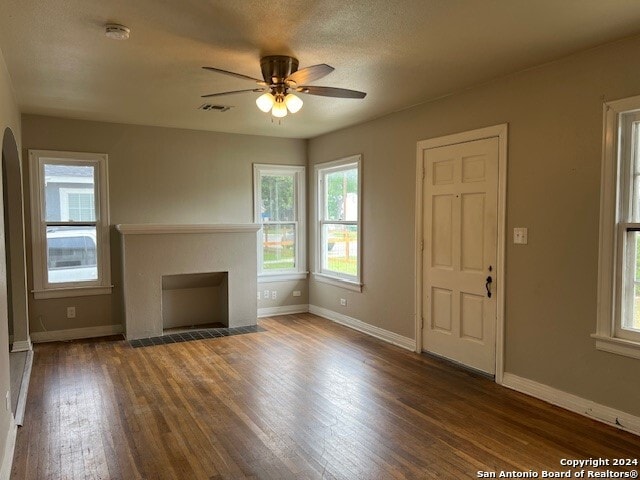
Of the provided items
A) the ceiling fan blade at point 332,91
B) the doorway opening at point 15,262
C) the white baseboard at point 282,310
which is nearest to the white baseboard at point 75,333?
the doorway opening at point 15,262

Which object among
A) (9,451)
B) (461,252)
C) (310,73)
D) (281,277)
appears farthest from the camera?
(281,277)

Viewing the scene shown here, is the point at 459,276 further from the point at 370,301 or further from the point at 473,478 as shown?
the point at 473,478

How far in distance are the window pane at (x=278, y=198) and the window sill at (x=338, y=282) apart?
3.06 feet

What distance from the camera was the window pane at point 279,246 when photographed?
6.52m

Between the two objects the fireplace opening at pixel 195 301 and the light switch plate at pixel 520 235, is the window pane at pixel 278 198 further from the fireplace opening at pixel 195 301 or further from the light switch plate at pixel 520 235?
the light switch plate at pixel 520 235

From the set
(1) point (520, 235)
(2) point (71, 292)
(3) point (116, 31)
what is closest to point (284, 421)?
(1) point (520, 235)

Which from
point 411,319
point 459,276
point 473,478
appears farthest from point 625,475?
point 411,319

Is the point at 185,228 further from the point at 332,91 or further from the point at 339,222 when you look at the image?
the point at 332,91

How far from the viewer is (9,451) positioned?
2635 millimetres

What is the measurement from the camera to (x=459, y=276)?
4215 mm

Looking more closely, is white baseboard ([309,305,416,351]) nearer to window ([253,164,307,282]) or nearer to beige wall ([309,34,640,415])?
window ([253,164,307,282])

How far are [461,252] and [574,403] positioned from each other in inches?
59.0

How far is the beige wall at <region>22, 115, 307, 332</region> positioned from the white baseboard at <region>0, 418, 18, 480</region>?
2604mm

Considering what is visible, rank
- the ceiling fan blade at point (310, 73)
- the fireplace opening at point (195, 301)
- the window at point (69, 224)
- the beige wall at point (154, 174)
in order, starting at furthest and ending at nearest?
the fireplace opening at point (195, 301) < the beige wall at point (154, 174) < the window at point (69, 224) < the ceiling fan blade at point (310, 73)
